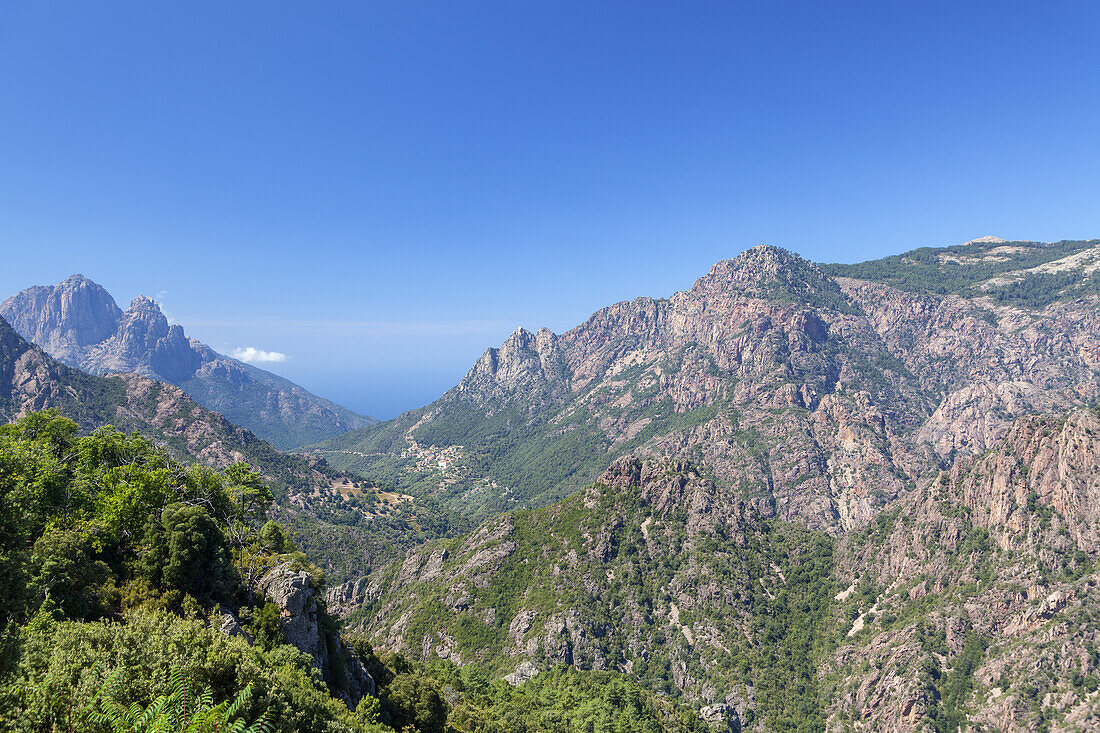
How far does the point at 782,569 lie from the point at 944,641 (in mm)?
60219

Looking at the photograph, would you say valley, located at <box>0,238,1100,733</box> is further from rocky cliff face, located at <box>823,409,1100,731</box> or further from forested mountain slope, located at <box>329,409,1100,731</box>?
forested mountain slope, located at <box>329,409,1100,731</box>

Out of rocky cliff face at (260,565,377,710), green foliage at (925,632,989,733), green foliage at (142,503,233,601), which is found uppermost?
green foliage at (142,503,233,601)

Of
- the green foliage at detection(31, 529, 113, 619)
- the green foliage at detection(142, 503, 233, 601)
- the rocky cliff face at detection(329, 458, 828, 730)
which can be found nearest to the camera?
the green foliage at detection(31, 529, 113, 619)

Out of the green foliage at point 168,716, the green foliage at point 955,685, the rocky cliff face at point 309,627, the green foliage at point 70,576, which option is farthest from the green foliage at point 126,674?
the green foliage at point 955,685

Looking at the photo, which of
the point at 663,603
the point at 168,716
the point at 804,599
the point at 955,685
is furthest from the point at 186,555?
the point at 804,599

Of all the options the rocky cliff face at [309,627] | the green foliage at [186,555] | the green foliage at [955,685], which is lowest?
the green foliage at [955,685]

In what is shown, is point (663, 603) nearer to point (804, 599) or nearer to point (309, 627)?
point (804, 599)

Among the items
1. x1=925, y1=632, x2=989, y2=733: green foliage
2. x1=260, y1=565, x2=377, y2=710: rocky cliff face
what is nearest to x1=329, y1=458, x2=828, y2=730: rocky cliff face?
x1=925, y1=632, x2=989, y2=733: green foliage

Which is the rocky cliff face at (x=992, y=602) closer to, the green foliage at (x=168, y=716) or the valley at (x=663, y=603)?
the valley at (x=663, y=603)

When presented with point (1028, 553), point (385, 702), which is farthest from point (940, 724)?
point (385, 702)

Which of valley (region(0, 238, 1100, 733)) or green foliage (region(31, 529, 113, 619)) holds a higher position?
green foliage (region(31, 529, 113, 619))

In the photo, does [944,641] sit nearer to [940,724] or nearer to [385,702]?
[940,724]

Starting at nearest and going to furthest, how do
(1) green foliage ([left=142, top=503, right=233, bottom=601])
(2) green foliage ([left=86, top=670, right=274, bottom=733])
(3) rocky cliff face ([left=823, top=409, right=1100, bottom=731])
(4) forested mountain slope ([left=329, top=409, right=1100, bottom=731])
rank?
1. (2) green foliage ([left=86, top=670, right=274, bottom=733])
2. (1) green foliage ([left=142, top=503, right=233, bottom=601])
3. (3) rocky cliff face ([left=823, top=409, right=1100, bottom=731])
4. (4) forested mountain slope ([left=329, top=409, right=1100, bottom=731])

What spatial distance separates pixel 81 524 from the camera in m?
44.2
